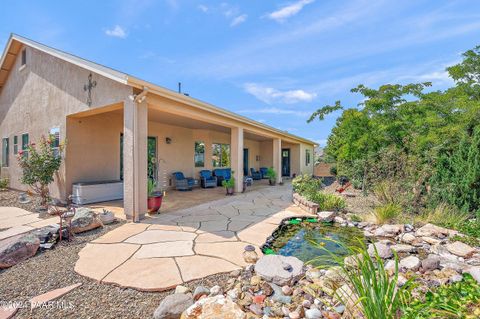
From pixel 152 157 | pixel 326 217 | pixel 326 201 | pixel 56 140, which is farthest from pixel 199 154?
pixel 326 217

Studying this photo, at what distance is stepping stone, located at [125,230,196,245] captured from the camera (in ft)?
12.6

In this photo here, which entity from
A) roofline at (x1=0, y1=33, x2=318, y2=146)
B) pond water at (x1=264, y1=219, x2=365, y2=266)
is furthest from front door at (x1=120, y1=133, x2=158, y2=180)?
pond water at (x1=264, y1=219, x2=365, y2=266)

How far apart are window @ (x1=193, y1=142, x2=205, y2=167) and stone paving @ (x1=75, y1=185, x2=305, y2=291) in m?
5.51

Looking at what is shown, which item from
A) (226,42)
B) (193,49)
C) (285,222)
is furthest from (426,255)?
(193,49)

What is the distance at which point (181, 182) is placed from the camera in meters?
9.79

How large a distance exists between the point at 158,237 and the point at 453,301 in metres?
3.94

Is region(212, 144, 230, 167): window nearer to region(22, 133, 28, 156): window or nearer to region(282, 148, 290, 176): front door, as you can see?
region(282, 148, 290, 176): front door

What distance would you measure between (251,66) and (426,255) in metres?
9.00

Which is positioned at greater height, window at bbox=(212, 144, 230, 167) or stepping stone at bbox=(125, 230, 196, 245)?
window at bbox=(212, 144, 230, 167)

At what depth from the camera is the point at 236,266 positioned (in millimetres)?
2943

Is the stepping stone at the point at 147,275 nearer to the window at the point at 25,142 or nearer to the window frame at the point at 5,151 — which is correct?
the window at the point at 25,142

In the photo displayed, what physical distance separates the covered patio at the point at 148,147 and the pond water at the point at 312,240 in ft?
10.5

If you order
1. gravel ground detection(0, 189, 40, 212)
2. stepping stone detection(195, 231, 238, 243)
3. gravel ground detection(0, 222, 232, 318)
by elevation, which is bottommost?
gravel ground detection(0, 222, 232, 318)

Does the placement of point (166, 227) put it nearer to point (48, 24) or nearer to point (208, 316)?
point (208, 316)
